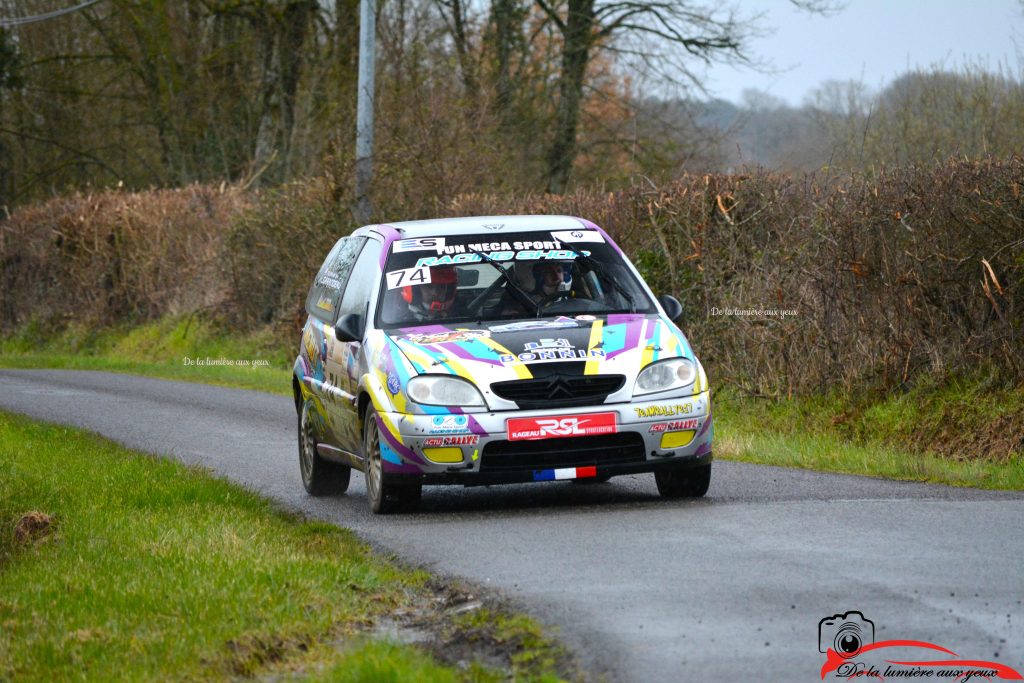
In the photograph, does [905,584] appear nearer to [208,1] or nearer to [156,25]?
[208,1]

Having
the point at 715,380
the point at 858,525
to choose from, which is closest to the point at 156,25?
the point at 715,380

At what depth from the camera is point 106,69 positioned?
4766 centimetres

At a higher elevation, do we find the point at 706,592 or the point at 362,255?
the point at 362,255

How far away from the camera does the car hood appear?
376 inches

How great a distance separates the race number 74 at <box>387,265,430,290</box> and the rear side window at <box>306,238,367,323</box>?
3.30 ft

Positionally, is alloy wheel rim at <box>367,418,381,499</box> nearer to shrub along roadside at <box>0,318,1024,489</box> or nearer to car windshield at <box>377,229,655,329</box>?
car windshield at <box>377,229,655,329</box>

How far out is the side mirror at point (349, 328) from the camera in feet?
34.2

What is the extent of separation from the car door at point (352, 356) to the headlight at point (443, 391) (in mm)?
683

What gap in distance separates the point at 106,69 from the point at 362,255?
38.2 metres

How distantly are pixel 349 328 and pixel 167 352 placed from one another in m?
22.4
